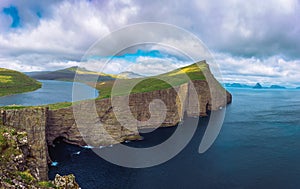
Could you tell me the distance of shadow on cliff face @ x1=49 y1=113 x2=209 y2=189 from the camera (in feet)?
208

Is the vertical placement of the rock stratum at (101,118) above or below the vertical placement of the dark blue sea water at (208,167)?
above

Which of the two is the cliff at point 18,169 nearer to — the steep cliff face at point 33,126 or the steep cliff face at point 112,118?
the steep cliff face at point 33,126

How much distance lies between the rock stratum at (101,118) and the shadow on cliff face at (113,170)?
6.16 m

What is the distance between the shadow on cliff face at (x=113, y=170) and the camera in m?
63.4

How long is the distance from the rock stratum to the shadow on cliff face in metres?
6.16

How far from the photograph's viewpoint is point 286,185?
62.7 metres

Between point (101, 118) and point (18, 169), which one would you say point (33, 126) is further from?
point (101, 118)

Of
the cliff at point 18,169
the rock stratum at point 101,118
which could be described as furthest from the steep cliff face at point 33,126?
the cliff at point 18,169

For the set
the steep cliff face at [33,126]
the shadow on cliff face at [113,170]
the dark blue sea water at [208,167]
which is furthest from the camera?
the steep cliff face at [33,126]

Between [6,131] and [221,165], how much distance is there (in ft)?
212

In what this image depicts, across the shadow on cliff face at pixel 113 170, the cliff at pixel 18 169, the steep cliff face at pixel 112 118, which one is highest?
the steep cliff face at pixel 112 118

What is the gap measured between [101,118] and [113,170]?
1434 inches

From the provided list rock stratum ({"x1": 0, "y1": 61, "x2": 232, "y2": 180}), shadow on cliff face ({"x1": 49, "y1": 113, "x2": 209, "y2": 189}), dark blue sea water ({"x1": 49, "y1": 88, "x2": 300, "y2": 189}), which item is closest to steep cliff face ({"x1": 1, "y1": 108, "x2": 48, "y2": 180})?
rock stratum ({"x1": 0, "y1": 61, "x2": 232, "y2": 180})


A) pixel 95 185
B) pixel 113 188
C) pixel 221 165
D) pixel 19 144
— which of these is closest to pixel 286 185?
pixel 221 165
